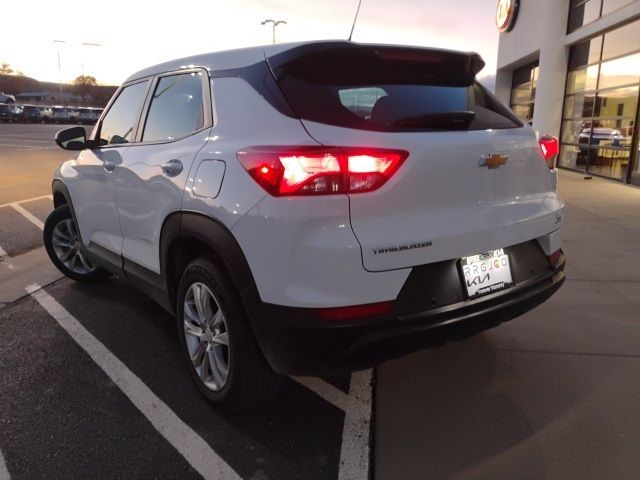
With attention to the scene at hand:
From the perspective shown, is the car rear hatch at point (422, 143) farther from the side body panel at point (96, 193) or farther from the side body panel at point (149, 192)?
the side body panel at point (96, 193)

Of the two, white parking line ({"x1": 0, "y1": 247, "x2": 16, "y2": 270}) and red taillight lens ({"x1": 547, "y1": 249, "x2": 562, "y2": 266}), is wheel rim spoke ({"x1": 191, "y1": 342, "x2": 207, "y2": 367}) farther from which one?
white parking line ({"x1": 0, "y1": 247, "x2": 16, "y2": 270})

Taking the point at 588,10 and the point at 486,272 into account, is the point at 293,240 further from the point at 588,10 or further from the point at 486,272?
the point at 588,10

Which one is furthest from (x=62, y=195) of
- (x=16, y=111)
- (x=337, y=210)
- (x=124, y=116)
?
(x=16, y=111)

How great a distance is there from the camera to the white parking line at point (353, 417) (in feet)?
7.98

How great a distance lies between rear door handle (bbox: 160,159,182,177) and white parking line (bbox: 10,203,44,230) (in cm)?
521

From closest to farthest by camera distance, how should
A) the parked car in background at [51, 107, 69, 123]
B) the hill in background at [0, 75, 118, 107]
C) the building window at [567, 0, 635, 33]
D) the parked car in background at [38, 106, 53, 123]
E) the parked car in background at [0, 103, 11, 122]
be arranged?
the building window at [567, 0, 635, 33] < the parked car in background at [0, 103, 11, 122] < the parked car in background at [38, 106, 53, 123] < the parked car in background at [51, 107, 69, 123] < the hill in background at [0, 75, 118, 107]

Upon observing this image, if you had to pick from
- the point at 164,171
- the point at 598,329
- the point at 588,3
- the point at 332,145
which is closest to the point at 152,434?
the point at 164,171

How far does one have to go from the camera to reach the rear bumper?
221 centimetres

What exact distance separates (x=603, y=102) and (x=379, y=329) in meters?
14.0

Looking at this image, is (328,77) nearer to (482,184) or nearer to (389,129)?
(389,129)

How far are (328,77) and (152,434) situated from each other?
1.92 m

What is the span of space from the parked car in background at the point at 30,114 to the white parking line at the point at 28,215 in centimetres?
4290

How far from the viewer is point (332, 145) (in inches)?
85.8

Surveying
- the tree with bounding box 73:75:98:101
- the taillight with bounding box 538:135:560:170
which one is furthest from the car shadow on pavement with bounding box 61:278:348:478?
the tree with bounding box 73:75:98:101
